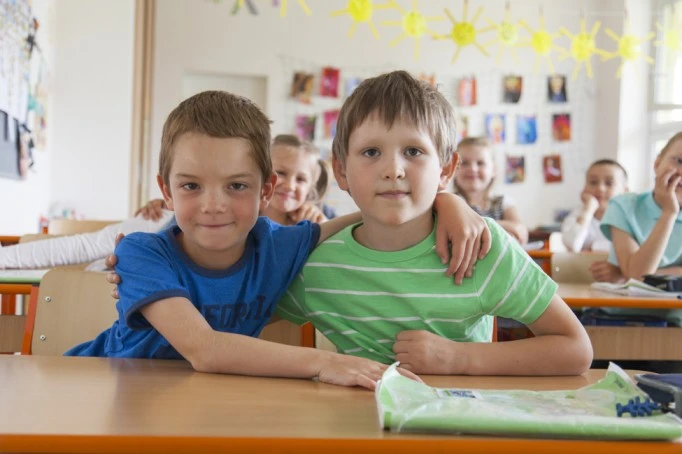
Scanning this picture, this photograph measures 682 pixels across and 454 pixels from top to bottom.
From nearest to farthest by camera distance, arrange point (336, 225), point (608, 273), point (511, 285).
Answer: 1. point (511, 285)
2. point (336, 225)
3. point (608, 273)

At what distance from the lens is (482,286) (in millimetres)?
1255

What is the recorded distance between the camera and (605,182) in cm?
508

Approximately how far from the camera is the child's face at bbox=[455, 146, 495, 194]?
395cm

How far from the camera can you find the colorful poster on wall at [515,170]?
7480 mm

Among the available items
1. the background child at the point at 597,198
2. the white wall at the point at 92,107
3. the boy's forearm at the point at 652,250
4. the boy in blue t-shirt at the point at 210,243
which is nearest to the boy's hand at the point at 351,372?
the boy in blue t-shirt at the point at 210,243

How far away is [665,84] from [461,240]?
627cm

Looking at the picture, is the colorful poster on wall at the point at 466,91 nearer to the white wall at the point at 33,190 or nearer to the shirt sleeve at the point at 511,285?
the white wall at the point at 33,190

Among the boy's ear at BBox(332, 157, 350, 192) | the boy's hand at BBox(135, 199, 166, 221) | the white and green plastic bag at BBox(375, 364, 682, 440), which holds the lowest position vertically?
the white and green plastic bag at BBox(375, 364, 682, 440)

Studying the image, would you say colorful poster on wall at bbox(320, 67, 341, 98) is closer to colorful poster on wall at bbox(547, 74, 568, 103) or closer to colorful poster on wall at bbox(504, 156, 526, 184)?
colorful poster on wall at bbox(504, 156, 526, 184)

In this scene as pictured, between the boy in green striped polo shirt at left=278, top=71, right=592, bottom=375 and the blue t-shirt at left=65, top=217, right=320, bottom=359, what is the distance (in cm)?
5

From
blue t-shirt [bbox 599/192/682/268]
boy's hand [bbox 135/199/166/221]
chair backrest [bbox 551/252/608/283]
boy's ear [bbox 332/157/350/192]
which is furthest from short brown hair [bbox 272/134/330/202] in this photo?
boy's ear [bbox 332/157/350/192]

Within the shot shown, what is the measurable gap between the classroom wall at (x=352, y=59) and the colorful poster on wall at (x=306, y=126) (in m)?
0.10

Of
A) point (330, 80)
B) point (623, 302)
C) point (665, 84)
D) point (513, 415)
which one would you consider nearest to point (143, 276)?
point (513, 415)

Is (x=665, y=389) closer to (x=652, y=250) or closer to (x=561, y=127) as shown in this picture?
(x=652, y=250)
